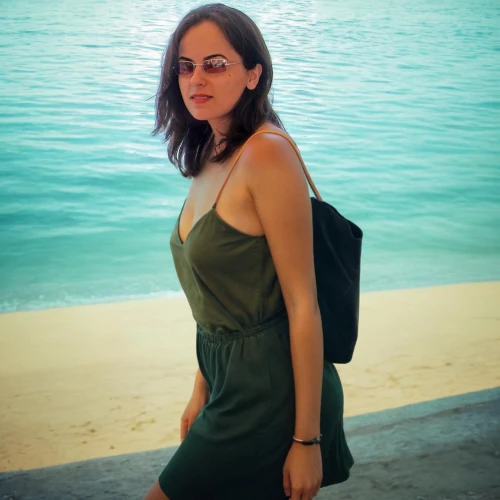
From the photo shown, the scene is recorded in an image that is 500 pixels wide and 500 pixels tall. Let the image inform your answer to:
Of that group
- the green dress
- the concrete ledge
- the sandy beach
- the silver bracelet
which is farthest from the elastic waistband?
the sandy beach

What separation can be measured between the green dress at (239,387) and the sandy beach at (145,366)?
6.48 feet

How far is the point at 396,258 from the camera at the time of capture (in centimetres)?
830

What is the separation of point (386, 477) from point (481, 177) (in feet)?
31.0

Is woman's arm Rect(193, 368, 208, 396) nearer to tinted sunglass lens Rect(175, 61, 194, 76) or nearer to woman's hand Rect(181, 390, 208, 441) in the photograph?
woman's hand Rect(181, 390, 208, 441)

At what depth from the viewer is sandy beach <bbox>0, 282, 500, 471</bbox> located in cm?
345

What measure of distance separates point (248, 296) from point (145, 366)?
3060 mm

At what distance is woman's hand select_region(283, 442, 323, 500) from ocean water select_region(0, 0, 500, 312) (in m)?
5.50

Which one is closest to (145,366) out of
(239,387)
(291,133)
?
(239,387)

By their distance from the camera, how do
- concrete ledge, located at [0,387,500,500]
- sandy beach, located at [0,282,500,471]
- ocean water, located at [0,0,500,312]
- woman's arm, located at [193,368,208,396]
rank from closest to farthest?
woman's arm, located at [193,368,208,396], concrete ledge, located at [0,387,500,500], sandy beach, located at [0,282,500,471], ocean water, located at [0,0,500,312]

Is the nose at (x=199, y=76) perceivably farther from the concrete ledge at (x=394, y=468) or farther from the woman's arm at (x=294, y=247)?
the concrete ledge at (x=394, y=468)

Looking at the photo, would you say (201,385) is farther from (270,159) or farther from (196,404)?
(270,159)

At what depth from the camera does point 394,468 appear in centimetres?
214

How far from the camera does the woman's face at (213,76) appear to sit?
4.58 ft

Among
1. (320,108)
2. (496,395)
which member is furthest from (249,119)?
(320,108)
